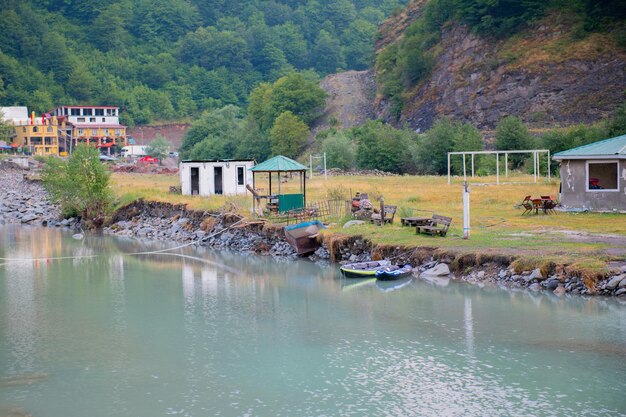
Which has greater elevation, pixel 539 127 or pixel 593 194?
pixel 539 127

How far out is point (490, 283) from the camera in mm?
31562

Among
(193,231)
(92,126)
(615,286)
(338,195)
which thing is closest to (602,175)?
(338,195)

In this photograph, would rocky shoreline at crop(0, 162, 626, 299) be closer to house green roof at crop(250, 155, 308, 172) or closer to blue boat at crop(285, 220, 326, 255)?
blue boat at crop(285, 220, 326, 255)

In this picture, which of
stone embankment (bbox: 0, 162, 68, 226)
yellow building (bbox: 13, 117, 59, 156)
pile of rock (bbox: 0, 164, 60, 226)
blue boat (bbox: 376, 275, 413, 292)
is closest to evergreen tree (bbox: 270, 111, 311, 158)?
stone embankment (bbox: 0, 162, 68, 226)

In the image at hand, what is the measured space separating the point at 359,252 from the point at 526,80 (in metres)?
65.4

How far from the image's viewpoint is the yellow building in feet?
483

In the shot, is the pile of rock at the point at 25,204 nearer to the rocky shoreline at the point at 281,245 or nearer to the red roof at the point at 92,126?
the rocky shoreline at the point at 281,245

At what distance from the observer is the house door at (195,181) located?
59000 mm

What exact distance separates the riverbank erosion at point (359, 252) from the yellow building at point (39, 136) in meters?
95.3

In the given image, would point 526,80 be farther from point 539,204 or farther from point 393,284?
point 393,284

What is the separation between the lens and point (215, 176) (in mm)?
58812

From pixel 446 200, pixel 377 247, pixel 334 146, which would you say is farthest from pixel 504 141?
pixel 377 247

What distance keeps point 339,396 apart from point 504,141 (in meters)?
58.3

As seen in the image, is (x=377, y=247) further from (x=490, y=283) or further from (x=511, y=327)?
(x=511, y=327)
